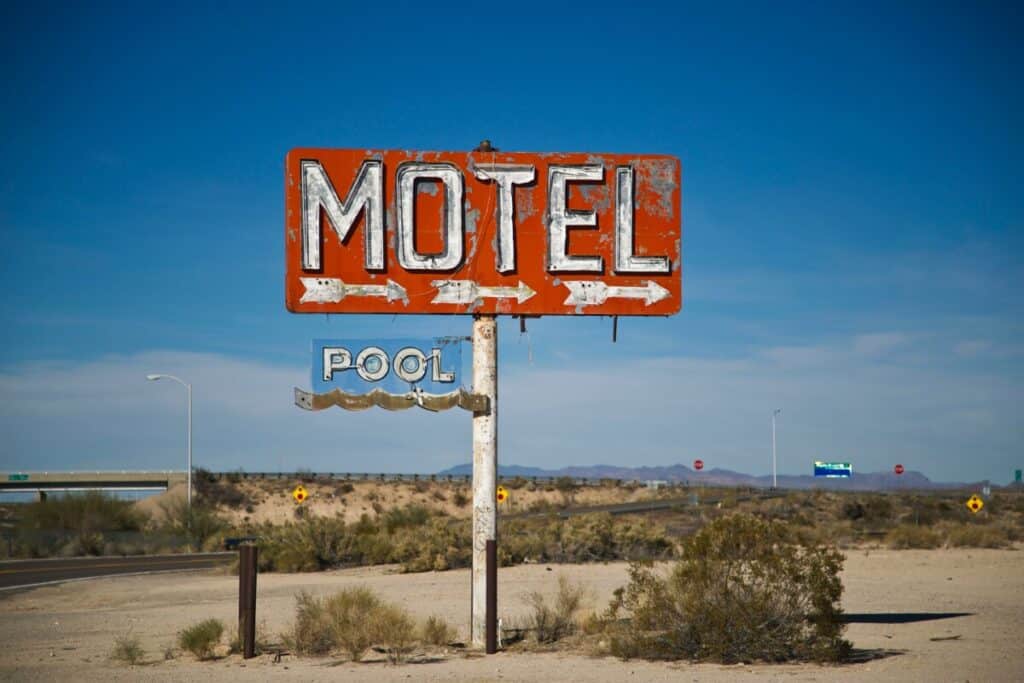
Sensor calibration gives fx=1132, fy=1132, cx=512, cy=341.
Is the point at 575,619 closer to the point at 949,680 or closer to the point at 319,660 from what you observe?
the point at 319,660

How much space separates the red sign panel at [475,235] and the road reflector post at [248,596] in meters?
3.43

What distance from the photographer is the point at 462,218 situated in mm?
15859

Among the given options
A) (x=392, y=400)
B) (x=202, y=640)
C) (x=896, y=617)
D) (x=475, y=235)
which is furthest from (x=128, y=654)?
(x=896, y=617)

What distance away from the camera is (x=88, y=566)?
123ft

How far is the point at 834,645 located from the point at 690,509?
47341 millimetres

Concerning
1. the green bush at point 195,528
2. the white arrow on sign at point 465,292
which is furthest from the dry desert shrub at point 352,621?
the green bush at point 195,528

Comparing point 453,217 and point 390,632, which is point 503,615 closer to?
point 390,632

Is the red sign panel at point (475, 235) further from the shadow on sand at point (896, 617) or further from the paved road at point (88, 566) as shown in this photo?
the paved road at point (88, 566)

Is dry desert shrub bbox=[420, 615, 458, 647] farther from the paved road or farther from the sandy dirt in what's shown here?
the paved road

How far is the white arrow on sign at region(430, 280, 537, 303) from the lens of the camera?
51.5 ft

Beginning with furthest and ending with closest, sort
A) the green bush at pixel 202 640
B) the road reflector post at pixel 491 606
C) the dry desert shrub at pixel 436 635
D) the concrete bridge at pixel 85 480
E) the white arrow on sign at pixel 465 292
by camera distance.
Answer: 1. the concrete bridge at pixel 85 480
2. the white arrow on sign at pixel 465 292
3. the dry desert shrub at pixel 436 635
4. the green bush at pixel 202 640
5. the road reflector post at pixel 491 606

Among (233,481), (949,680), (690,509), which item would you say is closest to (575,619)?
(949,680)

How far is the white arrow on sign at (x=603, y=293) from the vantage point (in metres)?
15.9

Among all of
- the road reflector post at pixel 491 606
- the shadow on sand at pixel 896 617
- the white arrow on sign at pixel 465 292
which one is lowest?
the shadow on sand at pixel 896 617
